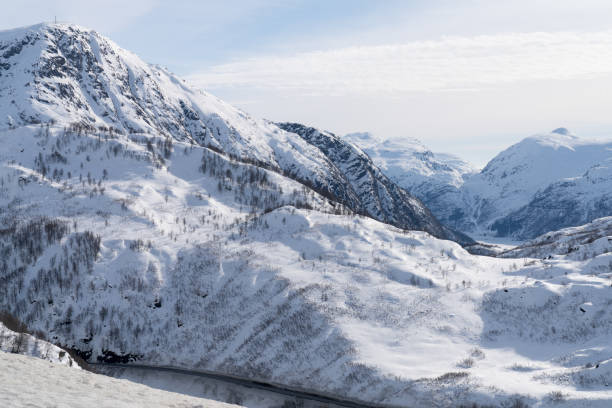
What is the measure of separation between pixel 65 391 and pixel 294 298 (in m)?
80.4

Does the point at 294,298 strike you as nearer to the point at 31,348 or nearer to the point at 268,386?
the point at 268,386

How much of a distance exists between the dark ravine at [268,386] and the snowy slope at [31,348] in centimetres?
3532

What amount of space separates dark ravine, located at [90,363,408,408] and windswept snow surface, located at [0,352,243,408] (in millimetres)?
52342

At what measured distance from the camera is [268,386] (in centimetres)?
8700

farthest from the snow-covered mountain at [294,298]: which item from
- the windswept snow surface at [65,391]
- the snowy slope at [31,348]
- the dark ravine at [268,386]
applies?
the windswept snow surface at [65,391]

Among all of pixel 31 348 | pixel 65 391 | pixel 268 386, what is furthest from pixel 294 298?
pixel 65 391

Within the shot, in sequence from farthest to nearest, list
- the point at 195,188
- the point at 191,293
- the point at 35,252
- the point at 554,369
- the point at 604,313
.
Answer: the point at 195,188
the point at 35,252
the point at 191,293
the point at 604,313
the point at 554,369

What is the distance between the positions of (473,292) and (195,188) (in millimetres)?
105881

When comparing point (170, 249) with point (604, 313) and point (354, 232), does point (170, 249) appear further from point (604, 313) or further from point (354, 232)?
point (604, 313)

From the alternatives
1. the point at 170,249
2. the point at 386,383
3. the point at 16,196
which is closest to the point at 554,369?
the point at 386,383

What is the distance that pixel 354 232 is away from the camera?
136 metres

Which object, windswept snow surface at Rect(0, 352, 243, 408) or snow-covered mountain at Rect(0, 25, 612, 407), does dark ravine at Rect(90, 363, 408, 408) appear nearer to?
snow-covered mountain at Rect(0, 25, 612, 407)

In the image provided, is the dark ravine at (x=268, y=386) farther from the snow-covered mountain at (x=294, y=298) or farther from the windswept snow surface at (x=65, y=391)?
the windswept snow surface at (x=65, y=391)

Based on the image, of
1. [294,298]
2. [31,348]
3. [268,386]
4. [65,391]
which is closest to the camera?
[65,391]
